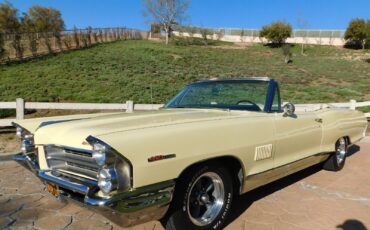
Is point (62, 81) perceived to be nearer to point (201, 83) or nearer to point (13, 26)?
point (201, 83)

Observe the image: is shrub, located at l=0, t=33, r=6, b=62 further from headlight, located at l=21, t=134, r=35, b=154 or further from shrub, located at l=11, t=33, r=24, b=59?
headlight, located at l=21, t=134, r=35, b=154

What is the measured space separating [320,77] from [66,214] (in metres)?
28.1

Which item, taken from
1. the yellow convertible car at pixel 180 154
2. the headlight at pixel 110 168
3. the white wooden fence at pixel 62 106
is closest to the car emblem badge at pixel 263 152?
the yellow convertible car at pixel 180 154

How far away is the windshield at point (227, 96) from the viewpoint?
4.75 metres

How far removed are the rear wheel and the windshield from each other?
203 centimetres

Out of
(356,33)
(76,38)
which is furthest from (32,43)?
(356,33)

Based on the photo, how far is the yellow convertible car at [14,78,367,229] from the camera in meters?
2.96

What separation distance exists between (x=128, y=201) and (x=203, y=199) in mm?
1047

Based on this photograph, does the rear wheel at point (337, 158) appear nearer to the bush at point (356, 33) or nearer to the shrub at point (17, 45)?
the shrub at point (17, 45)

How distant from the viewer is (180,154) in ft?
10.7

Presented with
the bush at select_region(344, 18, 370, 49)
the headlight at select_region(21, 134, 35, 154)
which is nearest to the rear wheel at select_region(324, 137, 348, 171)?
the headlight at select_region(21, 134, 35, 154)

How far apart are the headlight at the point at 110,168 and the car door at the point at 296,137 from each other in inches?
79.7

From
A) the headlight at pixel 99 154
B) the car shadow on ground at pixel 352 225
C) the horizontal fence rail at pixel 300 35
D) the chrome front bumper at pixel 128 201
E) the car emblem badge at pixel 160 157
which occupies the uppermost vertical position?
the horizontal fence rail at pixel 300 35

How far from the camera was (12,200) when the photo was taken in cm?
477
